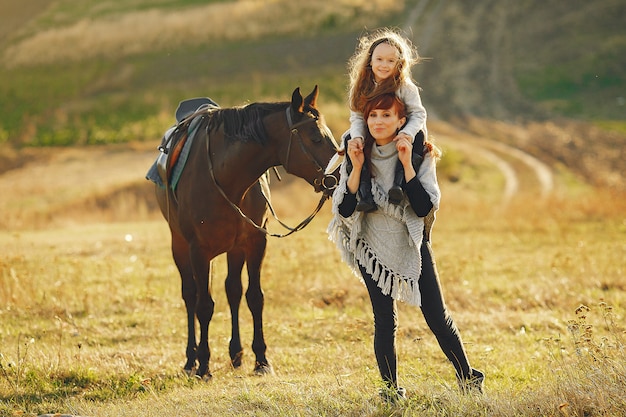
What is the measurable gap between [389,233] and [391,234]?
0.05 ft

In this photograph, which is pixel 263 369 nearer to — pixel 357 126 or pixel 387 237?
pixel 387 237

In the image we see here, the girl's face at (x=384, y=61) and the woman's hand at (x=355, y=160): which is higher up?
the girl's face at (x=384, y=61)

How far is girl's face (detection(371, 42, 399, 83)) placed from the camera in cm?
531

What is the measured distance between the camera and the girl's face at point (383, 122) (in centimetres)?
522

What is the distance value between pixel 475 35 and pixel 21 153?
95.8 ft

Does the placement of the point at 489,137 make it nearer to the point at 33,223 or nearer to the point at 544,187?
the point at 544,187

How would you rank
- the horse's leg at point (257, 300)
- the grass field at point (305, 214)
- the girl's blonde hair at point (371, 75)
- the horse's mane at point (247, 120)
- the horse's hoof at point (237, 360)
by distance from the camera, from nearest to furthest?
the girl's blonde hair at point (371, 75) < the grass field at point (305, 214) < the horse's mane at point (247, 120) < the horse's leg at point (257, 300) < the horse's hoof at point (237, 360)

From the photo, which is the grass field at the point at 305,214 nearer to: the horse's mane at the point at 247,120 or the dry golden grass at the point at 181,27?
the dry golden grass at the point at 181,27

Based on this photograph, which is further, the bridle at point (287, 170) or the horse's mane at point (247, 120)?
the horse's mane at point (247, 120)

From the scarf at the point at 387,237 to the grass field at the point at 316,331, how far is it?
0.75 meters

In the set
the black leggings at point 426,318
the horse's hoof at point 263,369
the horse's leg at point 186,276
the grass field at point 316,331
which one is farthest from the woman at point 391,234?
the horse's leg at point 186,276

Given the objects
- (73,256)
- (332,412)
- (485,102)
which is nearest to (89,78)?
(485,102)

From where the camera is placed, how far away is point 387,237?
5.37 m

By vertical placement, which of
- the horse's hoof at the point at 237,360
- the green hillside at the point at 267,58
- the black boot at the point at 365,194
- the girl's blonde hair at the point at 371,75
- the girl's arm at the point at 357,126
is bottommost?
the horse's hoof at the point at 237,360
